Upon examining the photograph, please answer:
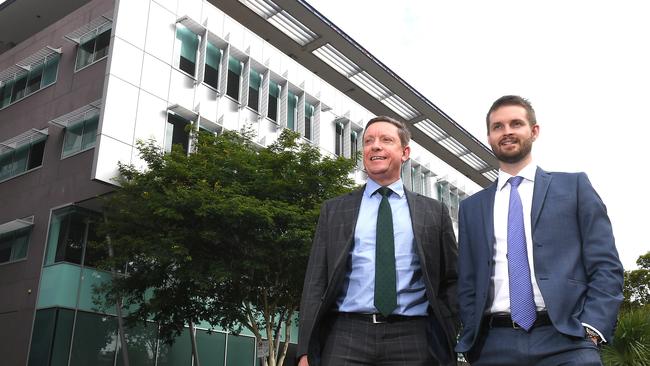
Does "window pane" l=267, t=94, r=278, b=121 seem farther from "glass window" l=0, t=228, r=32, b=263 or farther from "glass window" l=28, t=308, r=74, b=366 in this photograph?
"glass window" l=28, t=308, r=74, b=366

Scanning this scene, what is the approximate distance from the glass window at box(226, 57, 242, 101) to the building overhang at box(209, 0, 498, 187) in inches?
157

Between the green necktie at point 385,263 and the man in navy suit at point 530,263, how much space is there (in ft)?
1.21

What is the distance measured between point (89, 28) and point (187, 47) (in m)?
2.96

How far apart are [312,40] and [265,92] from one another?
18.7 ft

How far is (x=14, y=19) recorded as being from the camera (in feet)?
82.2

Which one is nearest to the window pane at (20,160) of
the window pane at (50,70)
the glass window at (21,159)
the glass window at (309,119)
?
the glass window at (21,159)

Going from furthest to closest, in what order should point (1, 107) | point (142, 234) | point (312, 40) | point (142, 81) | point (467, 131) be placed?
point (467, 131)
point (312, 40)
point (1, 107)
point (142, 81)
point (142, 234)

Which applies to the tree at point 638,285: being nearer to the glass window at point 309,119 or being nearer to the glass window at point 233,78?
the glass window at point 309,119

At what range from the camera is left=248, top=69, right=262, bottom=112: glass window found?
73.5ft

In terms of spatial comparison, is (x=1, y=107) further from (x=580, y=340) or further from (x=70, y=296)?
(x=580, y=340)

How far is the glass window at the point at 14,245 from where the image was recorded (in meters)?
18.6

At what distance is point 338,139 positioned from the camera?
84.9 ft

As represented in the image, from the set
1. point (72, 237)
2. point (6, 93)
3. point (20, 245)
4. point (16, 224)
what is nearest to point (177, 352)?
point (72, 237)

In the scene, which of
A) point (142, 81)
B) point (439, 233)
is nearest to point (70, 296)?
point (142, 81)
